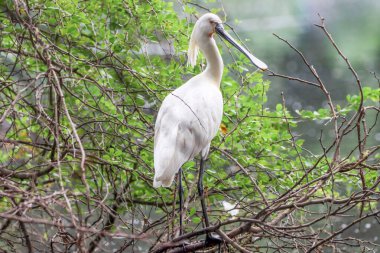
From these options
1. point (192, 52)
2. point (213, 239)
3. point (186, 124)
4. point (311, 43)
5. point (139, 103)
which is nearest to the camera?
point (213, 239)

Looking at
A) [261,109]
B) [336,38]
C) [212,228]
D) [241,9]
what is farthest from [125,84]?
→ [241,9]

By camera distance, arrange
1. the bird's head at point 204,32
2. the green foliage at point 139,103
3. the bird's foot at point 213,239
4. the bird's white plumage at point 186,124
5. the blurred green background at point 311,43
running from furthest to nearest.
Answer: the blurred green background at point 311,43, the bird's head at point 204,32, the green foliage at point 139,103, the bird's white plumage at point 186,124, the bird's foot at point 213,239

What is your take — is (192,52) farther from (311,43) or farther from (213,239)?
(311,43)

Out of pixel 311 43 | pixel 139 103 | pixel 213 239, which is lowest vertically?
pixel 213 239

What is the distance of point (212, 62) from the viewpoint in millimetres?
4395

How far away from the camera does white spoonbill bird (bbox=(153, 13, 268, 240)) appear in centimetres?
377

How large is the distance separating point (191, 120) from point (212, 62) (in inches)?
22.7

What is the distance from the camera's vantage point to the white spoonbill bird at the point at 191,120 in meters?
3.77

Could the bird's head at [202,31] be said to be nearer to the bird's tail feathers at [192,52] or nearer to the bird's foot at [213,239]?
the bird's tail feathers at [192,52]

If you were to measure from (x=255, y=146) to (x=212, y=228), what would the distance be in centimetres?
154

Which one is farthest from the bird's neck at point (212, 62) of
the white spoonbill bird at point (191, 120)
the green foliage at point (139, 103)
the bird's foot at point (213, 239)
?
the bird's foot at point (213, 239)

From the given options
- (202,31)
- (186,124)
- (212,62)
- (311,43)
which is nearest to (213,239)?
(186,124)

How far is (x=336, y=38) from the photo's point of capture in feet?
65.0

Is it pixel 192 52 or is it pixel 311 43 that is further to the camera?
pixel 311 43
